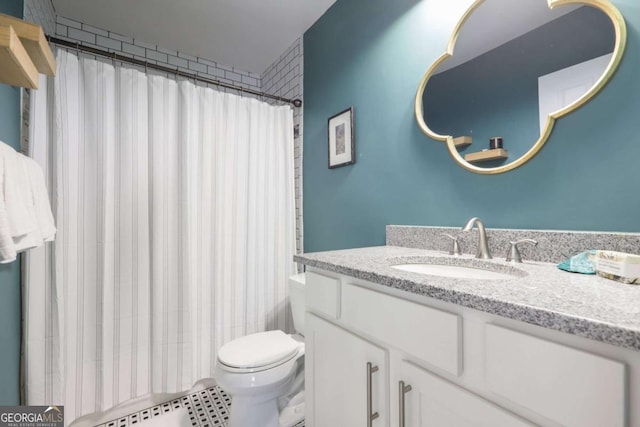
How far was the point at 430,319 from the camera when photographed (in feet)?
2.07

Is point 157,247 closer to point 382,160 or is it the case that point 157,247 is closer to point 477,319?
point 382,160

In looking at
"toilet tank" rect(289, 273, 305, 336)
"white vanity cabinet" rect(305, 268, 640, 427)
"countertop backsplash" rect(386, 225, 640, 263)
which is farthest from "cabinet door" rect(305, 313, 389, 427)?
Answer: "countertop backsplash" rect(386, 225, 640, 263)

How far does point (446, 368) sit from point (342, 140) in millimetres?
1318

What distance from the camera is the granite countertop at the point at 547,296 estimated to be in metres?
0.40

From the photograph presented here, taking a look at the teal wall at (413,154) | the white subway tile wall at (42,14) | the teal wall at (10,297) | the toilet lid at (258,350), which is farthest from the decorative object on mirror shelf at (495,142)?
the white subway tile wall at (42,14)

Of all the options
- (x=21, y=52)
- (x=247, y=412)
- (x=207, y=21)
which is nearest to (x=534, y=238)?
(x=247, y=412)

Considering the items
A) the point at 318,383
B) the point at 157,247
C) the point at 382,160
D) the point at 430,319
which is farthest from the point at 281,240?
the point at 430,319

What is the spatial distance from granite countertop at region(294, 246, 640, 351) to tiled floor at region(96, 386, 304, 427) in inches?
48.5

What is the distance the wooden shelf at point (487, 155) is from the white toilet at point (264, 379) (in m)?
1.04

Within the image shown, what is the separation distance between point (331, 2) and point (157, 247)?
1.77 meters

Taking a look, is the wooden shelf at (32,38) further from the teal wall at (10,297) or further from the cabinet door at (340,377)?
the cabinet door at (340,377)

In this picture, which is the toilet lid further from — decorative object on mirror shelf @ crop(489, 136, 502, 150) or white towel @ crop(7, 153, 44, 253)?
decorative object on mirror shelf @ crop(489, 136, 502, 150)

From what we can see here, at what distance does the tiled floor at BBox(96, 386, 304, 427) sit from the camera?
4.77 feet

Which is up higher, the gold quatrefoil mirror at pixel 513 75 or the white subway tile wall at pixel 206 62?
the white subway tile wall at pixel 206 62
